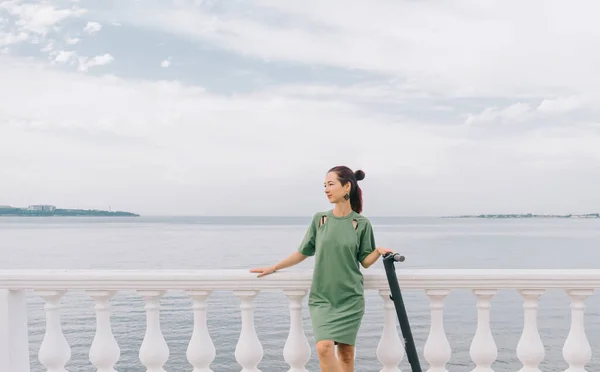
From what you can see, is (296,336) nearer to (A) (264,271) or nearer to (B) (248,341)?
(B) (248,341)

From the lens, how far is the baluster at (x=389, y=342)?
3.01 metres

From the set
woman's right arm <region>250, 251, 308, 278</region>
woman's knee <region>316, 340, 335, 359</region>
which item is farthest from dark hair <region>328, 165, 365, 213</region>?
woman's knee <region>316, 340, 335, 359</region>

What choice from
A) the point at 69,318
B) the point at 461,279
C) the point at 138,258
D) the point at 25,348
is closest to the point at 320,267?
the point at 461,279

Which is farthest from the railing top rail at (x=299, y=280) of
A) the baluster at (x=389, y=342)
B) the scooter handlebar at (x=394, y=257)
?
the scooter handlebar at (x=394, y=257)

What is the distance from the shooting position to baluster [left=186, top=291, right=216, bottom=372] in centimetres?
304

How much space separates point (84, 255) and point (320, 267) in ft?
150

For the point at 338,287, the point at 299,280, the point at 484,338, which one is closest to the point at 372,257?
the point at 338,287

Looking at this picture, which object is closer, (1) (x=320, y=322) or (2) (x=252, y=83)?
→ (1) (x=320, y=322)

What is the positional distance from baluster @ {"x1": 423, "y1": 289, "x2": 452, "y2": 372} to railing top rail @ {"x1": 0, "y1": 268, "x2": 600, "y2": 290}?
59 millimetres

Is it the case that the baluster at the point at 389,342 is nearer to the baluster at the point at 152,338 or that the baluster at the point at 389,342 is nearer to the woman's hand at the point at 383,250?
the woman's hand at the point at 383,250

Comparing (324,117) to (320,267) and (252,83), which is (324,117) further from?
(320,267)

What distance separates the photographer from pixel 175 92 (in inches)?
2202

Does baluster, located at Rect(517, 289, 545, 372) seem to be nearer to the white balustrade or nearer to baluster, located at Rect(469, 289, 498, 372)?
the white balustrade

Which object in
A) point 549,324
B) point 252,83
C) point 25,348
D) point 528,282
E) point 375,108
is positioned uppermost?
point 252,83
